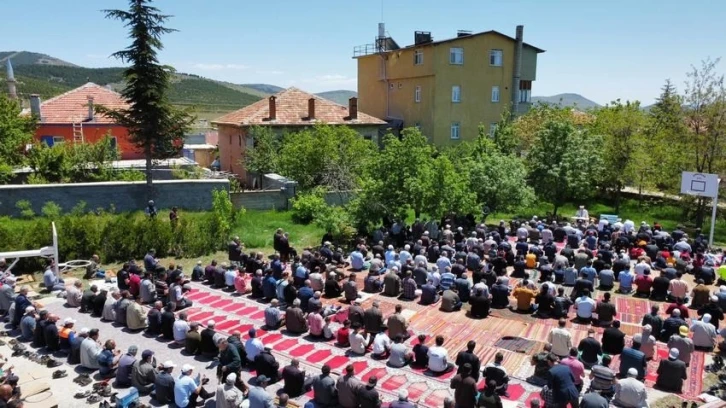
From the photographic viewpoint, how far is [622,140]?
32.5 metres

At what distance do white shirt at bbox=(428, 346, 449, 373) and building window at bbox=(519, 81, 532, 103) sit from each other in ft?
124

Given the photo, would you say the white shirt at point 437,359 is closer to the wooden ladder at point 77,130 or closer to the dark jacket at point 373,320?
the dark jacket at point 373,320

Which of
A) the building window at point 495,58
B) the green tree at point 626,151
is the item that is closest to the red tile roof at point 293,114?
the building window at point 495,58

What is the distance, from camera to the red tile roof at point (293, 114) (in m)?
36.6

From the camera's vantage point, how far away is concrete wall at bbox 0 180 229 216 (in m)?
23.6

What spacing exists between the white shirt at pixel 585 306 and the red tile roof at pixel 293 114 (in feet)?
80.7

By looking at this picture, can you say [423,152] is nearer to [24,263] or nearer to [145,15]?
A: [145,15]

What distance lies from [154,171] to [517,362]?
25359 mm

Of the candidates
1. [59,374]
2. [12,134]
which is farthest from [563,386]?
[12,134]

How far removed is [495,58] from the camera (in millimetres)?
43812

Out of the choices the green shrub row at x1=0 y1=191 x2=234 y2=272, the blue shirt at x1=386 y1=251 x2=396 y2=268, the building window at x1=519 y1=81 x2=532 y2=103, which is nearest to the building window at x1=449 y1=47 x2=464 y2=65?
the building window at x1=519 y1=81 x2=532 y2=103

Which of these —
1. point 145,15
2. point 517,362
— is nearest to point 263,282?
point 517,362

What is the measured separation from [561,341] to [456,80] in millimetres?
32265

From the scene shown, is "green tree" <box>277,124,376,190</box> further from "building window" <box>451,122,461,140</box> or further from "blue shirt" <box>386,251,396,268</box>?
"building window" <box>451,122,461,140</box>
